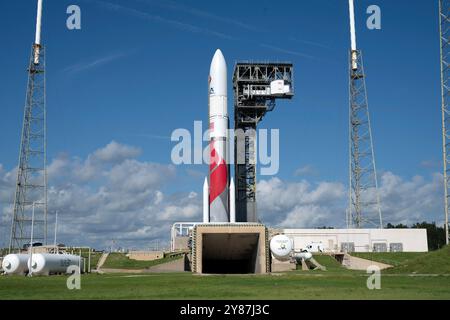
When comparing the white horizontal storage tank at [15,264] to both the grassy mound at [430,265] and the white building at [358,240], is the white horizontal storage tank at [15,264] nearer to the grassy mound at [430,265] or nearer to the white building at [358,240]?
the grassy mound at [430,265]

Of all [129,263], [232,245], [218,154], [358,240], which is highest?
[218,154]

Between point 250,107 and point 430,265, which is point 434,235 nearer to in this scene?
point 250,107

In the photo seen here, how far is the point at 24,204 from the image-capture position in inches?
2894

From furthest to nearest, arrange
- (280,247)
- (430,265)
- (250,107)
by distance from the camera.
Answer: (250,107) → (280,247) → (430,265)

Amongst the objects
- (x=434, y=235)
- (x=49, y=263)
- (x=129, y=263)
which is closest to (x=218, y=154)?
(x=129, y=263)

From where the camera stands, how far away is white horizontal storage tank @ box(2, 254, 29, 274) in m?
53.2

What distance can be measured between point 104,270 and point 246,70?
3524cm

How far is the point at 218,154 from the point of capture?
64.4 metres

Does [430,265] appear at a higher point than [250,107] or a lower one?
lower

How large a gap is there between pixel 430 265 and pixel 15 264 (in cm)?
3688

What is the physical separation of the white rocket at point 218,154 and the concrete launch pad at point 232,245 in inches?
111

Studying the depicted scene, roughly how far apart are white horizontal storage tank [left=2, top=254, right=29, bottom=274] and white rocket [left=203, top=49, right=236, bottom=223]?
20490mm

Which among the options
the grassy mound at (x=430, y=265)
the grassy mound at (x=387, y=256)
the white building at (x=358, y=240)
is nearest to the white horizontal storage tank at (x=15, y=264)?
the grassy mound at (x=430, y=265)
